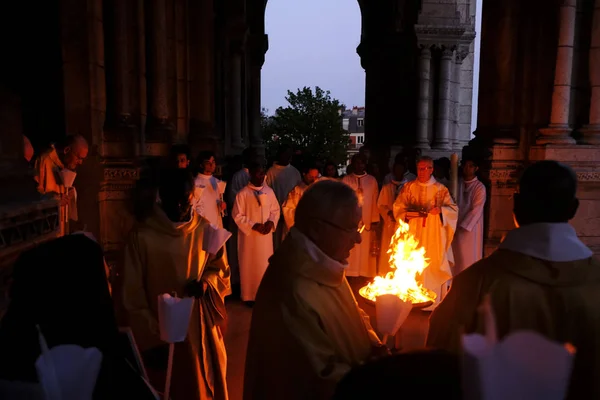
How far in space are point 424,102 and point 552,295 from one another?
1190cm

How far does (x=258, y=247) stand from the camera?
731cm

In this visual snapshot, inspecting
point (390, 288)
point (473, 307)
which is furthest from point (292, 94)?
point (473, 307)

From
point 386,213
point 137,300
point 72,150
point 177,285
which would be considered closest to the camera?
point 137,300

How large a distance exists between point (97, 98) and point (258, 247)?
9.77ft

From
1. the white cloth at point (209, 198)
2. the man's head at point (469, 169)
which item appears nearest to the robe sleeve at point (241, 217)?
the white cloth at point (209, 198)

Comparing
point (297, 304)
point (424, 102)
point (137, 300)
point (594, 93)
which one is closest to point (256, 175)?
point (137, 300)

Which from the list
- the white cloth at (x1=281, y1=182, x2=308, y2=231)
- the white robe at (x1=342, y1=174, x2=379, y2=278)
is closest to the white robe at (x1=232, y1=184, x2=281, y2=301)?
the white cloth at (x1=281, y1=182, x2=308, y2=231)

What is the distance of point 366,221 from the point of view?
8.54 meters

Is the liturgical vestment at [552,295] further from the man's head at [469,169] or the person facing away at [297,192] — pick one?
the person facing away at [297,192]

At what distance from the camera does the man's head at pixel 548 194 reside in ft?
6.39

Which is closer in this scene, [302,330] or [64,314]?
[64,314]

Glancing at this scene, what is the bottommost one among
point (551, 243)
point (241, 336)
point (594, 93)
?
point (241, 336)

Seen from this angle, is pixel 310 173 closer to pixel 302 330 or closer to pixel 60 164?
pixel 60 164

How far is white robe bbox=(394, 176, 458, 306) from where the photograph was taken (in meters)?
6.77
